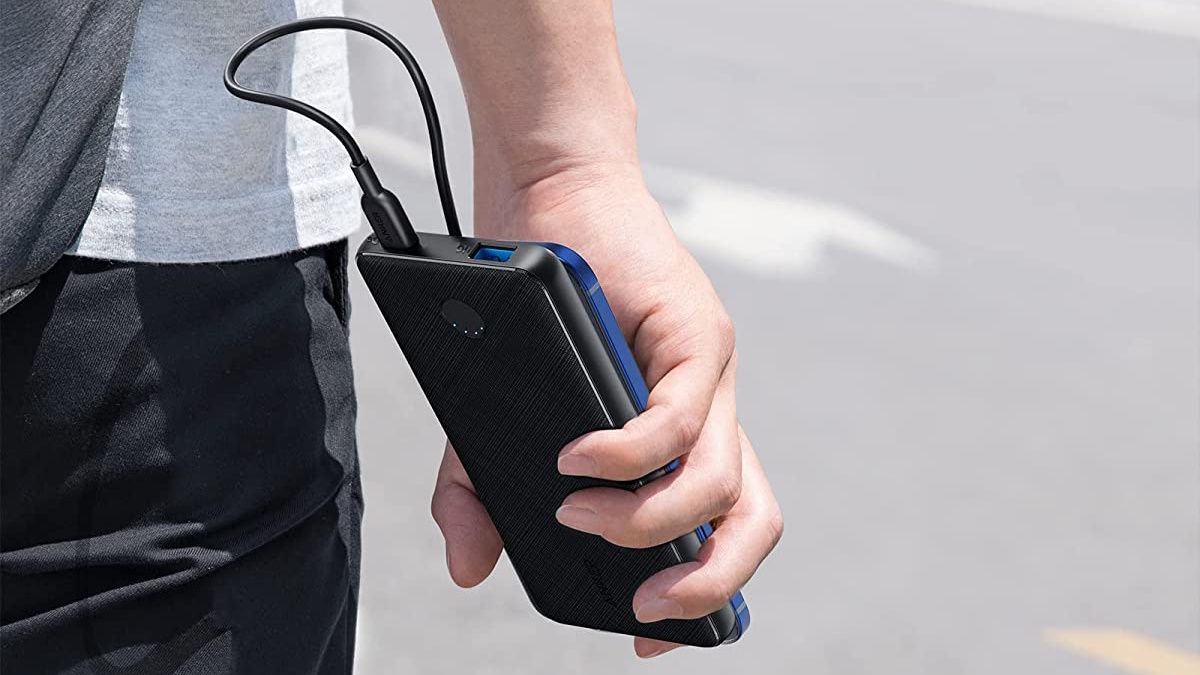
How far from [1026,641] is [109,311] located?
1734 millimetres

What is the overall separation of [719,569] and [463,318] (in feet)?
0.57

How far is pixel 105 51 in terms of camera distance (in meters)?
0.65

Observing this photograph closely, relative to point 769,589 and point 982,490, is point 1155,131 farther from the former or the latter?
point 769,589

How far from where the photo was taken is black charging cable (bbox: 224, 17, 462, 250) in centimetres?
68

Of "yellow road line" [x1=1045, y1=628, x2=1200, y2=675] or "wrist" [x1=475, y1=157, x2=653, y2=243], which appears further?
"yellow road line" [x1=1045, y1=628, x2=1200, y2=675]

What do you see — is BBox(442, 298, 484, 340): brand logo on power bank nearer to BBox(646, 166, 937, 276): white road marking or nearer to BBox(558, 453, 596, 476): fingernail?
BBox(558, 453, 596, 476): fingernail

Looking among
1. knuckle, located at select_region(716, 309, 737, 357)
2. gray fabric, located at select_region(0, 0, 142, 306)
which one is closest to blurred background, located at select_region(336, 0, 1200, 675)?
knuckle, located at select_region(716, 309, 737, 357)

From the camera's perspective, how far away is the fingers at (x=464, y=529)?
0.81 m

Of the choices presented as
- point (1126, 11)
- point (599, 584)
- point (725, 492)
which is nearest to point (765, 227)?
point (1126, 11)

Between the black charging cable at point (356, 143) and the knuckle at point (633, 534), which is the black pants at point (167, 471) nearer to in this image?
the black charging cable at point (356, 143)

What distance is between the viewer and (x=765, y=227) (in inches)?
128

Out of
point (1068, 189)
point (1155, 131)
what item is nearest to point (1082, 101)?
point (1155, 131)

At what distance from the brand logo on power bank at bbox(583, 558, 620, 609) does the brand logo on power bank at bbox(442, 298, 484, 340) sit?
160 millimetres

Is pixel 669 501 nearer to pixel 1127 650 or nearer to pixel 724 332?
pixel 724 332
